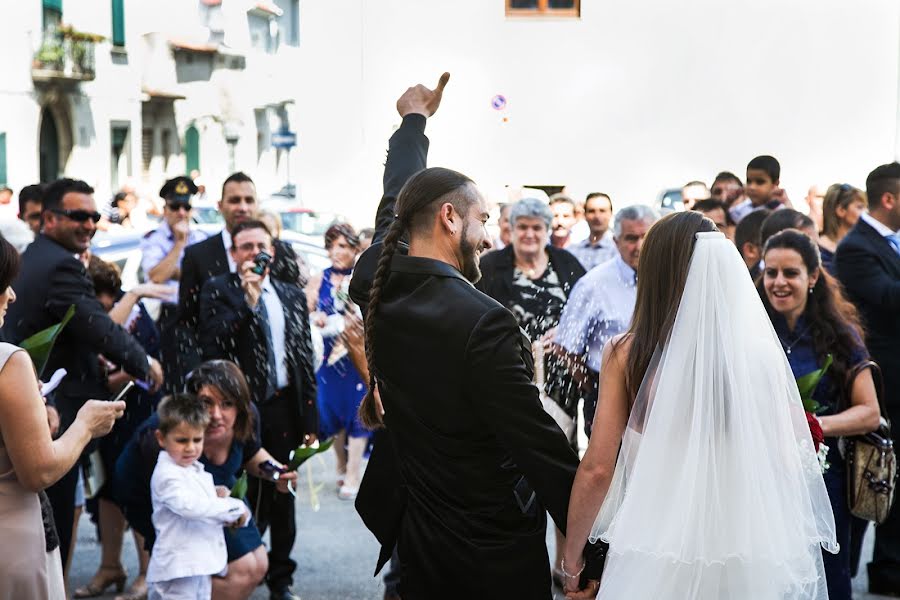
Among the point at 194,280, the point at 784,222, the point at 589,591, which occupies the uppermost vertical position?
the point at 784,222

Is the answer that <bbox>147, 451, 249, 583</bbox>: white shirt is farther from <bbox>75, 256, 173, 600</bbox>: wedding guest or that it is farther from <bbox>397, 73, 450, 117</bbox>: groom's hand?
<bbox>397, 73, 450, 117</bbox>: groom's hand

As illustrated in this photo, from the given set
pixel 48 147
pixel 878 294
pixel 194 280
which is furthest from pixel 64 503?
pixel 48 147

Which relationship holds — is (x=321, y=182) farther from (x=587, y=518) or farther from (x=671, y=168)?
(x=587, y=518)

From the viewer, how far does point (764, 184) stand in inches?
408

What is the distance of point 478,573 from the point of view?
12.4 ft

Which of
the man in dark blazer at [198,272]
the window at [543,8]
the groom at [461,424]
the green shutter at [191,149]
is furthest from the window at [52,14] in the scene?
the groom at [461,424]

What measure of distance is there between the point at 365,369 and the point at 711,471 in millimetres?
2383

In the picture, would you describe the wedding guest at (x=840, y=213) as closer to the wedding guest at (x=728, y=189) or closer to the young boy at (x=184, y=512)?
the wedding guest at (x=728, y=189)

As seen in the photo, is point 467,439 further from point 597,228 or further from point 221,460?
point 597,228

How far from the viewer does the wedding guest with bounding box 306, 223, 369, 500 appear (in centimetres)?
950

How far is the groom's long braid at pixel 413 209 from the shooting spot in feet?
12.7

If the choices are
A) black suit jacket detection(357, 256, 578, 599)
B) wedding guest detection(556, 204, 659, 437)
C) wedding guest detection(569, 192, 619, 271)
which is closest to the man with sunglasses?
wedding guest detection(556, 204, 659, 437)

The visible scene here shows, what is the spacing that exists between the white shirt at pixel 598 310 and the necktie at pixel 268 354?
4.94ft

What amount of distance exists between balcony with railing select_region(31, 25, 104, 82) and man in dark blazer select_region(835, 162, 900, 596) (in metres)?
24.7
